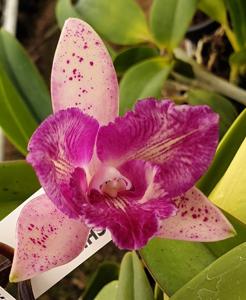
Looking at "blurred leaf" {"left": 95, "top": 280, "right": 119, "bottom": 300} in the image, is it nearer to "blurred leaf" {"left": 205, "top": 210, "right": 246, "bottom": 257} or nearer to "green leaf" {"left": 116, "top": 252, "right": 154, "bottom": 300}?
"green leaf" {"left": 116, "top": 252, "right": 154, "bottom": 300}

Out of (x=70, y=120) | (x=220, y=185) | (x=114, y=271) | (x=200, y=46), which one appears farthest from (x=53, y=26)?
(x=70, y=120)

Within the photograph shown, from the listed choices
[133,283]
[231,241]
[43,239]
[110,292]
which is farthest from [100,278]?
[43,239]

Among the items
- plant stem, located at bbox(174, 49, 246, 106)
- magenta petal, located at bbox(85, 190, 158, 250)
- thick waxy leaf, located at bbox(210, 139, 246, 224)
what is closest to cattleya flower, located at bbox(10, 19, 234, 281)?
magenta petal, located at bbox(85, 190, 158, 250)

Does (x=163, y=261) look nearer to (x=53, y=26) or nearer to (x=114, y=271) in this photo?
(x=114, y=271)

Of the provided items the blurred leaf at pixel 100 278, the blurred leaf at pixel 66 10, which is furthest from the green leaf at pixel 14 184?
the blurred leaf at pixel 66 10

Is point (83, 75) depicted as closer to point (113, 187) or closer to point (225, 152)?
point (113, 187)

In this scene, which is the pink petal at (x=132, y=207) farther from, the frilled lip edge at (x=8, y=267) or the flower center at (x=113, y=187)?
the frilled lip edge at (x=8, y=267)

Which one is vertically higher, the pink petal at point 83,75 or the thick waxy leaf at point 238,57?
the pink petal at point 83,75
